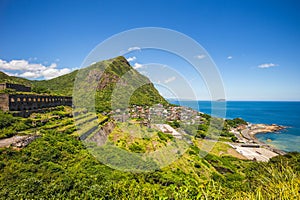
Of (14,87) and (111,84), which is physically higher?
(111,84)

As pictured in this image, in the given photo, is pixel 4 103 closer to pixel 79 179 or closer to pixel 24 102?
pixel 24 102

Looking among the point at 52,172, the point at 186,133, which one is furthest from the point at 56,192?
the point at 186,133

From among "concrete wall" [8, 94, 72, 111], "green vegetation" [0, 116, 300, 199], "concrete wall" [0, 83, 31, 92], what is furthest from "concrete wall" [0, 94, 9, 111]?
"green vegetation" [0, 116, 300, 199]

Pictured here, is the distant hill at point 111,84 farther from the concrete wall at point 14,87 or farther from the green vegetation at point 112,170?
the concrete wall at point 14,87

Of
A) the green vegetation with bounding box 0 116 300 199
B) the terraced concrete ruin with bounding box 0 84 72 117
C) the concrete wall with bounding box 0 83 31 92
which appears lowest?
the green vegetation with bounding box 0 116 300 199

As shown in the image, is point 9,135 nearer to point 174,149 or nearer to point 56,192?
point 56,192

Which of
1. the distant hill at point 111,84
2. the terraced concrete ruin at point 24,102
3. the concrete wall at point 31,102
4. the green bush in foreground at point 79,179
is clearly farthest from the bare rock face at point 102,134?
the concrete wall at point 31,102

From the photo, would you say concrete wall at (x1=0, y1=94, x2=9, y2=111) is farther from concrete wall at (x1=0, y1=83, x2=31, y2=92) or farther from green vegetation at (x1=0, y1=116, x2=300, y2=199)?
green vegetation at (x1=0, y1=116, x2=300, y2=199)

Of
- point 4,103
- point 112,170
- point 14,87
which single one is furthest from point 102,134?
point 14,87

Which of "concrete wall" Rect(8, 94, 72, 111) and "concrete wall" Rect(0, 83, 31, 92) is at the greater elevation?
"concrete wall" Rect(0, 83, 31, 92)

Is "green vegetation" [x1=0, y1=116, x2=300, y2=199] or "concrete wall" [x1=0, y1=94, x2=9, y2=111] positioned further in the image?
"concrete wall" [x1=0, y1=94, x2=9, y2=111]

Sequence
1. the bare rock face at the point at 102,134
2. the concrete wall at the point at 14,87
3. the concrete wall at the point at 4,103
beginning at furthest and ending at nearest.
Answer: the concrete wall at the point at 14,87 < the bare rock face at the point at 102,134 < the concrete wall at the point at 4,103

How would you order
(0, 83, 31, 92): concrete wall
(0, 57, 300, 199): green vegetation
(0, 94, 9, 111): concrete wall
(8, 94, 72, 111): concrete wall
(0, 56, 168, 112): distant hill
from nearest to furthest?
(0, 57, 300, 199): green vegetation
(0, 56, 168, 112): distant hill
(0, 94, 9, 111): concrete wall
(8, 94, 72, 111): concrete wall
(0, 83, 31, 92): concrete wall
